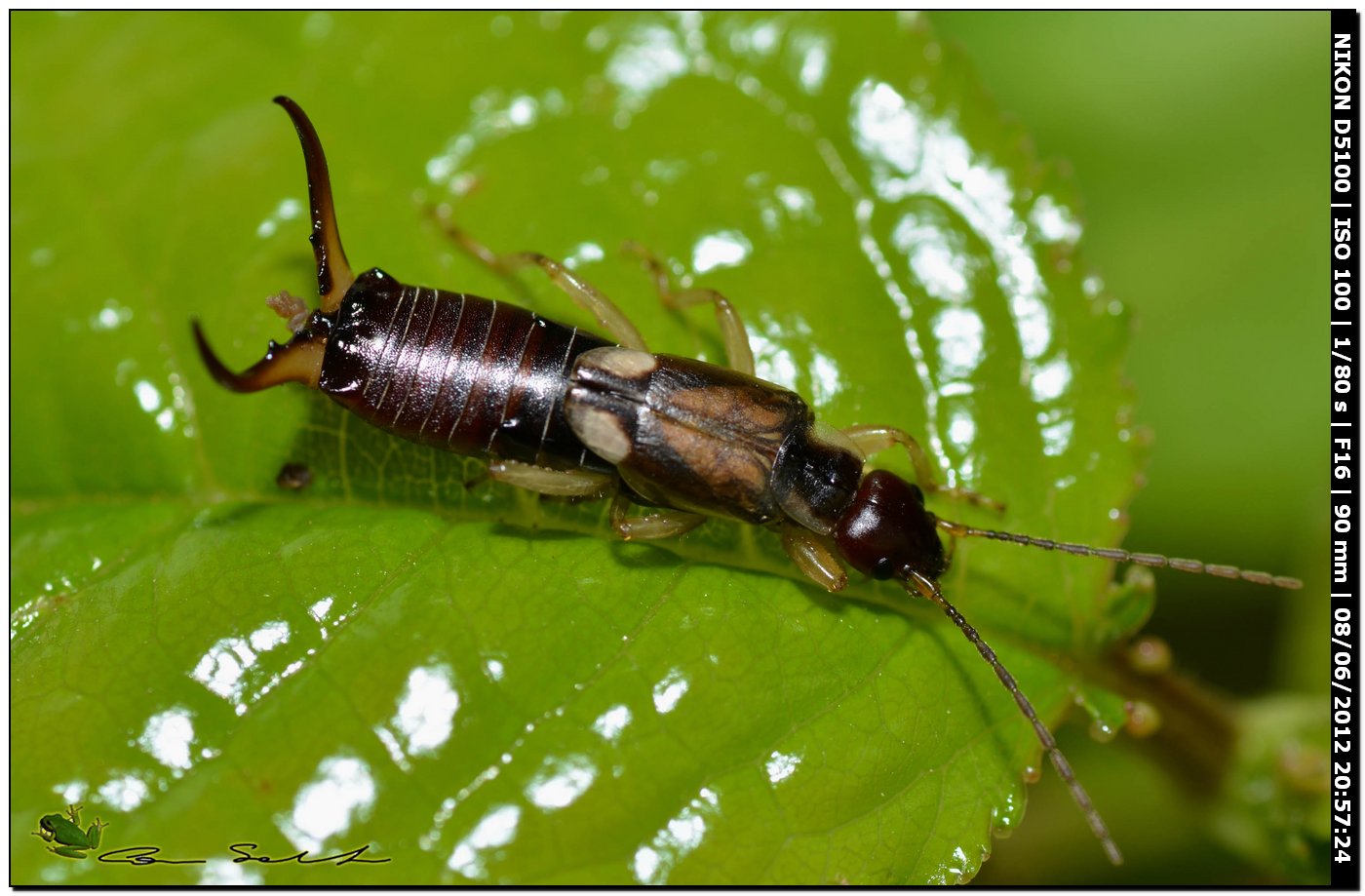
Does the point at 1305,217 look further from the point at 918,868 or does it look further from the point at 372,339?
the point at 372,339

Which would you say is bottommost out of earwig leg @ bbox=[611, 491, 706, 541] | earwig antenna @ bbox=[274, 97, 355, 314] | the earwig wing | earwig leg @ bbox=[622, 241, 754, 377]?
earwig leg @ bbox=[611, 491, 706, 541]

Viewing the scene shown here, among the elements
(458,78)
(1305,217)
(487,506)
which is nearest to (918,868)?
(487,506)

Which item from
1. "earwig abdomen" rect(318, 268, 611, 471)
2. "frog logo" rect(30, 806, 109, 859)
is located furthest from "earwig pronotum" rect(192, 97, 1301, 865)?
"frog logo" rect(30, 806, 109, 859)

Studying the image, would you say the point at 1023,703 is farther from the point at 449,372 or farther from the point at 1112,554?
the point at 449,372

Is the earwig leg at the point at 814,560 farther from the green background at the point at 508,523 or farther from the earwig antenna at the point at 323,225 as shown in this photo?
the earwig antenna at the point at 323,225
